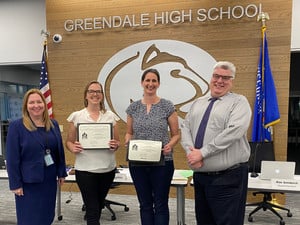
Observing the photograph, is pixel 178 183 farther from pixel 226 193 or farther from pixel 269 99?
pixel 269 99

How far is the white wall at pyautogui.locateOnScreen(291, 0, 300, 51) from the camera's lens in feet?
14.4

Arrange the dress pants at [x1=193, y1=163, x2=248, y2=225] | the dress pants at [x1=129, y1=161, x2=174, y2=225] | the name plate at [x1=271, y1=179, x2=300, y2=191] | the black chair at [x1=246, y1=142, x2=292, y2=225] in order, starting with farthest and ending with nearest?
the black chair at [x1=246, y1=142, x2=292, y2=225], the name plate at [x1=271, y1=179, x2=300, y2=191], the dress pants at [x1=129, y1=161, x2=174, y2=225], the dress pants at [x1=193, y1=163, x2=248, y2=225]

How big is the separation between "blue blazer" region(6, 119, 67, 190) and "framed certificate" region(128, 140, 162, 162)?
2.24 ft

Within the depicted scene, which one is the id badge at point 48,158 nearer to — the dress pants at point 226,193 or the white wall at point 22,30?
the dress pants at point 226,193

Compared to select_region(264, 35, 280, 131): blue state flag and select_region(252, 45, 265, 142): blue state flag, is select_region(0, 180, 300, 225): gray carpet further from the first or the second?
select_region(264, 35, 280, 131): blue state flag

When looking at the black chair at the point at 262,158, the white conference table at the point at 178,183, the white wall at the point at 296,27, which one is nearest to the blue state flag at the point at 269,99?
the black chair at the point at 262,158

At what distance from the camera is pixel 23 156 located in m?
2.26

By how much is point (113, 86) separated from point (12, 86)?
8.43ft

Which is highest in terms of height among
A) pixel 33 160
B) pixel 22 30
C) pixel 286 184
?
pixel 22 30

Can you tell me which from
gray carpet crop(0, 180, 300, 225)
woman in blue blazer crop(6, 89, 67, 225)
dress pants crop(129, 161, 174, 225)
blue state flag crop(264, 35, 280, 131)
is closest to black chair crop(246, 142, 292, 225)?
gray carpet crop(0, 180, 300, 225)

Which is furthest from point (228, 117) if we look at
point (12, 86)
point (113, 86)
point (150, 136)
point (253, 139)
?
point (12, 86)

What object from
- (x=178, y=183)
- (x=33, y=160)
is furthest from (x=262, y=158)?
(x=33, y=160)

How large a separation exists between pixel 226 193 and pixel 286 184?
1.19m

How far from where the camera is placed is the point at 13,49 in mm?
5539
